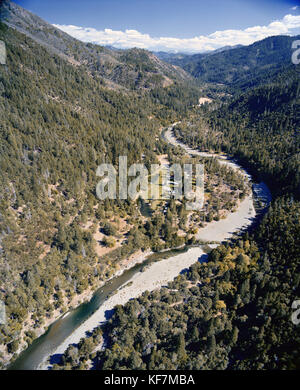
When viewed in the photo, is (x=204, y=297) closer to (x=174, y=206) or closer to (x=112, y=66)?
(x=174, y=206)

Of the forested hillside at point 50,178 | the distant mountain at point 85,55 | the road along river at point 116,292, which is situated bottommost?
the road along river at point 116,292

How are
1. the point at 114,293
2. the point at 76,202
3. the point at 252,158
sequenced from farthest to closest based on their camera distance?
the point at 252,158
the point at 76,202
the point at 114,293

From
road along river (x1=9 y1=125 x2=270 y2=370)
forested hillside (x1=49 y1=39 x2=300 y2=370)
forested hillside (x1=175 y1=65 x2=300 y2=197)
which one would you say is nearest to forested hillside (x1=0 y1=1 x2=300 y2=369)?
forested hillside (x1=49 y1=39 x2=300 y2=370)

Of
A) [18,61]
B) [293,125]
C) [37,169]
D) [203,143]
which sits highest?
[18,61]

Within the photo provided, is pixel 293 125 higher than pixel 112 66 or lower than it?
lower

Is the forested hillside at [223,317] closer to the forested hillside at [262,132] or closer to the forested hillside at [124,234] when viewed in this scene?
the forested hillside at [124,234]

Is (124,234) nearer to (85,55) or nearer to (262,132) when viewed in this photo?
(262,132)

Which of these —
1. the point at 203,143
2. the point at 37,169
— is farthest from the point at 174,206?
the point at 203,143

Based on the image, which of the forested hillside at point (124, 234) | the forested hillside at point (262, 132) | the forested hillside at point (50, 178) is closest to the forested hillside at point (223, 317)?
the forested hillside at point (124, 234)
